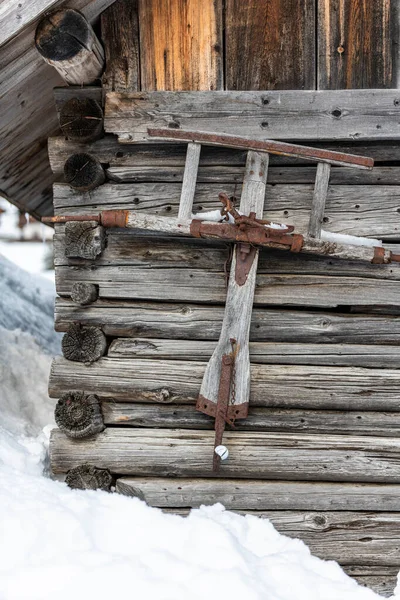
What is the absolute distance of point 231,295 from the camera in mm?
3887

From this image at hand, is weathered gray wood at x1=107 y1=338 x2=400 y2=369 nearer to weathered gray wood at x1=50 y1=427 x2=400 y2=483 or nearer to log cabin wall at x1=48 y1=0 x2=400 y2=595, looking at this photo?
log cabin wall at x1=48 y1=0 x2=400 y2=595

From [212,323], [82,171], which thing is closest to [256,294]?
[212,323]

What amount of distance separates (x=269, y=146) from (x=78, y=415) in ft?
6.64

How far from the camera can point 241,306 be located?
3.87m

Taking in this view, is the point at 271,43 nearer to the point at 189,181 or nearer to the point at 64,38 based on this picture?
the point at 189,181

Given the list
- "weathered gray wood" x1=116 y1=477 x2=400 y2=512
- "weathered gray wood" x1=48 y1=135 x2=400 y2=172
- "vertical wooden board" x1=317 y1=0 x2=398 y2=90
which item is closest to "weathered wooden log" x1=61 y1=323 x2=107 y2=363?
"weathered gray wood" x1=116 y1=477 x2=400 y2=512

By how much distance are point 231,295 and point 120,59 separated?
66.2 inches

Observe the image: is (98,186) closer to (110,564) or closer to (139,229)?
(139,229)

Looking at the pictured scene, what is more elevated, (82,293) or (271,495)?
(82,293)

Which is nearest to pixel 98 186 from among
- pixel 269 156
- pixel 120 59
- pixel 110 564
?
pixel 120 59

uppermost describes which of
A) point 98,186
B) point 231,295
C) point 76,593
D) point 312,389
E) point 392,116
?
point 392,116

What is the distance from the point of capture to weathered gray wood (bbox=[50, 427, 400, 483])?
389cm

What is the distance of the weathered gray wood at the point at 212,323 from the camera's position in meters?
3.99

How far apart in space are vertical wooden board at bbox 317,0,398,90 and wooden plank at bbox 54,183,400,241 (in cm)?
68
